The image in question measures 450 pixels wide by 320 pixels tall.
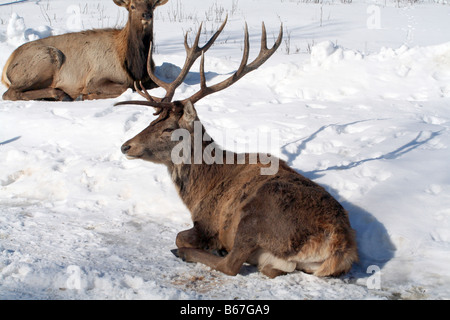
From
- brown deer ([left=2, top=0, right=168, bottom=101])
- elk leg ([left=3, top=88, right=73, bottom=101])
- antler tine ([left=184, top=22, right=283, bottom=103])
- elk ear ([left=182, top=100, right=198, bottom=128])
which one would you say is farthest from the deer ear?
A: elk leg ([left=3, top=88, right=73, bottom=101])

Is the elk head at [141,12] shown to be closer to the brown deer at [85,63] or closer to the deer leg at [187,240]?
the brown deer at [85,63]

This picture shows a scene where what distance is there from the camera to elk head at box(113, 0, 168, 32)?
9539mm

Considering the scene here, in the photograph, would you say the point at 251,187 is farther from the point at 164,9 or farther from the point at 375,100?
the point at 164,9

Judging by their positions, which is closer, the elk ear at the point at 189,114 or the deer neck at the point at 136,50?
the elk ear at the point at 189,114

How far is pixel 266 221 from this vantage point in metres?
4.63

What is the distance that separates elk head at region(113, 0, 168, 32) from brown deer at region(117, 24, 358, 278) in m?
4.14

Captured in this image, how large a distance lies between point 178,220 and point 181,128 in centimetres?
98

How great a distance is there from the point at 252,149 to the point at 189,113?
5.89ft

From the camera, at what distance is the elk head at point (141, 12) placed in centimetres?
954

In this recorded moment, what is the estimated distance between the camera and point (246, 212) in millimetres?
4734

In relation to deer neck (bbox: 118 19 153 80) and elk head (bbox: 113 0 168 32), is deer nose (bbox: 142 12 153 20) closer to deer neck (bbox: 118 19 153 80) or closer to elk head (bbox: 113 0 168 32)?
elk head (bbox: 113 0 168 32)

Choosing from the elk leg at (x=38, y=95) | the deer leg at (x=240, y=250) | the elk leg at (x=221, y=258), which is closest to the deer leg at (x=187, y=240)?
the elk leg at (x=221, y=258)

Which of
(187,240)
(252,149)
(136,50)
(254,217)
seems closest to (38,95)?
(136,50)
